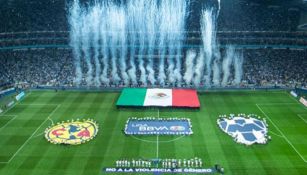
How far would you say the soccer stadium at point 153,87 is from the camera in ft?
142

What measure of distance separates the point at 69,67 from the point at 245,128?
41614 millimetres

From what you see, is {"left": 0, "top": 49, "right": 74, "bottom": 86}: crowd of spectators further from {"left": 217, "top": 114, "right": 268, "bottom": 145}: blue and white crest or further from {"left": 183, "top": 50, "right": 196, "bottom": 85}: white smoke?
{"left": 217, "top": 114, "right": 268, "bottom": 145}: blue and white crest

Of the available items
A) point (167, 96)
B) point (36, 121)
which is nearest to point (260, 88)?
point (167, 96)

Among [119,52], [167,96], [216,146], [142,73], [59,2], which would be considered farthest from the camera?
[59,2]

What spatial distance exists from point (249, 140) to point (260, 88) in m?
21.5

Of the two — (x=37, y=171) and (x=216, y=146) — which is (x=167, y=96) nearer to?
(x=216, y=146)

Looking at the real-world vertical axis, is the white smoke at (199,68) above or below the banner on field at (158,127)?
above

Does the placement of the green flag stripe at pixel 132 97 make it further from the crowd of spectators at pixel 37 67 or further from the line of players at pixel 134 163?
the line of players at pixel 134 163

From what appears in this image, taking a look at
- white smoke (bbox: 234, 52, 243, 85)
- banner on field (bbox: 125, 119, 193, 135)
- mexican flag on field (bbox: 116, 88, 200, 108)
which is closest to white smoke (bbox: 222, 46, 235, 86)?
white smoke (bbox: 234, 52, 243, 85)

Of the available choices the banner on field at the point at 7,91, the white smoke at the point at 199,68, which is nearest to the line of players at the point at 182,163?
the white smoke at the point at 199,68

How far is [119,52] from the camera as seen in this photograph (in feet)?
251

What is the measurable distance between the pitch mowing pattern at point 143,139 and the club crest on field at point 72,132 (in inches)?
42.6

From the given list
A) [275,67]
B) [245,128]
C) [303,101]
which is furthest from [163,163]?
[275,67]

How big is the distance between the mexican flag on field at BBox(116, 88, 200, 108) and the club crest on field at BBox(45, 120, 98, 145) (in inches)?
309
